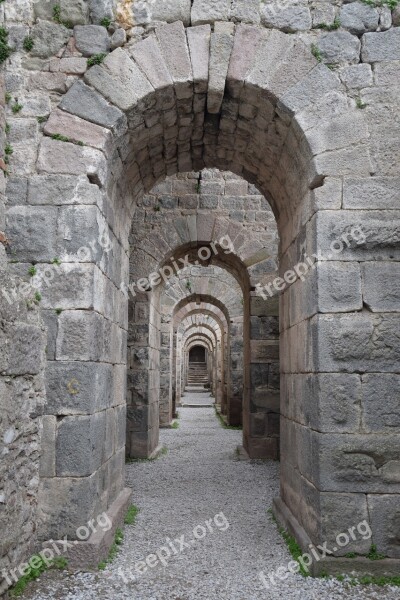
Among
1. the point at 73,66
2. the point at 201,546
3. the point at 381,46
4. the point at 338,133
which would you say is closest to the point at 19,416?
the point at 201,546

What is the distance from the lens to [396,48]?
4008 mm

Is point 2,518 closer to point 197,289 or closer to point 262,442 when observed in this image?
point 262,442

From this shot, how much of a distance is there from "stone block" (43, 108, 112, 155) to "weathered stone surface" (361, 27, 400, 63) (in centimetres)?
207

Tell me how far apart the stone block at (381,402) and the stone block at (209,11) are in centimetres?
295

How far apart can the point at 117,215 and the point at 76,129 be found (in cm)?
104

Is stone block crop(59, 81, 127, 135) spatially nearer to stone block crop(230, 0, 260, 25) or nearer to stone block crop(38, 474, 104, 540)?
stone block crop(230, 0, 260, 25)

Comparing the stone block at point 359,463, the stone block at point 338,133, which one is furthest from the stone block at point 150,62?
the stone block at point 359,463

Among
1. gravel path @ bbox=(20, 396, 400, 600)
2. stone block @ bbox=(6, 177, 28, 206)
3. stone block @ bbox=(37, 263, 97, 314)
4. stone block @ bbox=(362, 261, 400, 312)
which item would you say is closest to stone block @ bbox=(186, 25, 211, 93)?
stone block @ bbox=(6, 177, 28, 206)

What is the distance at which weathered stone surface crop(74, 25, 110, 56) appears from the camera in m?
4.06

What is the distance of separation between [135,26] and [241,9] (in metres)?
0.84

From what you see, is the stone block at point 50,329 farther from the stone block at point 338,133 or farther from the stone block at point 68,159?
the stone block at point 338,133

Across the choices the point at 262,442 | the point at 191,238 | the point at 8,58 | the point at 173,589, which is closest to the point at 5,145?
the point at 8,58

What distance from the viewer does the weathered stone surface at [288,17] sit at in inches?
161

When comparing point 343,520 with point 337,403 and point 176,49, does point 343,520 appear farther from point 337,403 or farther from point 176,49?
Result: point 176,49
